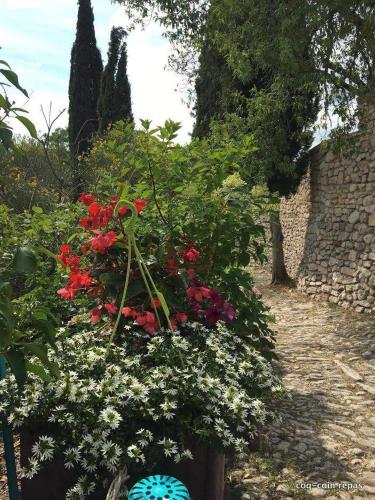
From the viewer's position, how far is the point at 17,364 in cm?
135

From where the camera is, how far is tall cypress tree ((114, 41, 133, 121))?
15766 mm

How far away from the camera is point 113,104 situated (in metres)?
15.7

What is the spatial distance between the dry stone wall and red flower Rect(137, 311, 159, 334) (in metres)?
5.20

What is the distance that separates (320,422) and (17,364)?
2.49 metres

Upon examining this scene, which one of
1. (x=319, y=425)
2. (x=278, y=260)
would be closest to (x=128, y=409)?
(x=319, y=425)

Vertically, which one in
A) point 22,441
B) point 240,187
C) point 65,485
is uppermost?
point 240,187

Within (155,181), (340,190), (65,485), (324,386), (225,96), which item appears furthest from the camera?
(225,96)

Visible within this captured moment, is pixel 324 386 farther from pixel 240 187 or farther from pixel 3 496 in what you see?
pixel 3 496

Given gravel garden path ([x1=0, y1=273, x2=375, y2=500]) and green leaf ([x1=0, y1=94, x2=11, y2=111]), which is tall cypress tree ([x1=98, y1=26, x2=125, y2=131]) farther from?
green leaf ([x1=0, y1=94, x2=11, y2=111])

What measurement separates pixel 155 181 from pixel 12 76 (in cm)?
158

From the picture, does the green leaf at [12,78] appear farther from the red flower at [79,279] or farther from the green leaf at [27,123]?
the red flower at [79,279]

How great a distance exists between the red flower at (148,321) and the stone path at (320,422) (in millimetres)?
912

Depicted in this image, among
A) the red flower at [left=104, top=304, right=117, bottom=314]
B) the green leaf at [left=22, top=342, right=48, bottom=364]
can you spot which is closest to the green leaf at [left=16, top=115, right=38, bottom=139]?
the green leaf at [left=22, top=342, right=48, bottom=364]

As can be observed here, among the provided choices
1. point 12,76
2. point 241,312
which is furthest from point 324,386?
point 12,76
